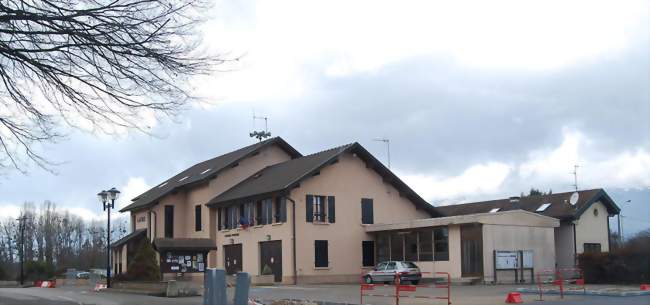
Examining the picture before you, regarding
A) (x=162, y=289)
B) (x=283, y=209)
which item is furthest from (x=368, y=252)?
(x=162, y=289)

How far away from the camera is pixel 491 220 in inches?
1465

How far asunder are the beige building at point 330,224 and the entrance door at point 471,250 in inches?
1.9

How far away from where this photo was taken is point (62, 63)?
12031 mm

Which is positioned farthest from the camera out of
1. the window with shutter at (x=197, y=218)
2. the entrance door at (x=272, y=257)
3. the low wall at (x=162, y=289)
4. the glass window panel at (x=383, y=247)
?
the window with shutter at (x=197, y=218)

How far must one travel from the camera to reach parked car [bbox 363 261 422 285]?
125ft

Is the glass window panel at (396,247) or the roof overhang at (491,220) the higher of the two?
the roof overhang at (491,220)

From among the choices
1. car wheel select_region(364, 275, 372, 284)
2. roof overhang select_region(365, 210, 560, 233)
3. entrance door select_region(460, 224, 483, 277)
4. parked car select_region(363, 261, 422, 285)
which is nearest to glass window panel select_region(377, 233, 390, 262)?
roof overhang select_region(365, 210, 560, 233)

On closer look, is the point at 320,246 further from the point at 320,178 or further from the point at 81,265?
the point at 81,265

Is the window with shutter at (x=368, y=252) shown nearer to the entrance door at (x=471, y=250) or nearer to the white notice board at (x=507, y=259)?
the entrance door at (x=471, y=250)

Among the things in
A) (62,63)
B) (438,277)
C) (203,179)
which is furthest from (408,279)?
(62,63)

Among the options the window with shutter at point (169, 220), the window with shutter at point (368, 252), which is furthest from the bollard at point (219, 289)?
the window with shutter at point (169, 220)

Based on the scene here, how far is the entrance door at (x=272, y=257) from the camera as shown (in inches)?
1671

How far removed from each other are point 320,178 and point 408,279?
841 cm

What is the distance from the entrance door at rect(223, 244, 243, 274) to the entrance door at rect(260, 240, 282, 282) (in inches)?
97.5
